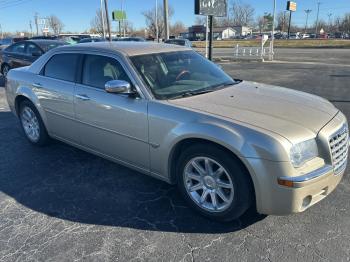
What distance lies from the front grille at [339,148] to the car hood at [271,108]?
6.1 inches

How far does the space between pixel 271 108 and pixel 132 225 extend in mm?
1737

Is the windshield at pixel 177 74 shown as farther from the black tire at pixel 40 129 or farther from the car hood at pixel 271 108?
the black tire at pixel 40 129

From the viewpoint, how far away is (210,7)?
10.1m

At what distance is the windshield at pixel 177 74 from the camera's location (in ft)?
11.8

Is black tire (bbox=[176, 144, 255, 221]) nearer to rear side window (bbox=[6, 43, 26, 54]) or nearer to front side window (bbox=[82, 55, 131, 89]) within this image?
front side window (bbox=[82, 55, 131, 89])

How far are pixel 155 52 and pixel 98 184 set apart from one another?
1.73 metres

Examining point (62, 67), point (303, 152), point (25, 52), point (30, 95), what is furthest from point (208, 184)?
point (25, 52)

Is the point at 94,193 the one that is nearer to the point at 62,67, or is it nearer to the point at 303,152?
the point at 62,67

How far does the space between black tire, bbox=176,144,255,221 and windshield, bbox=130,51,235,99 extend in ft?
2.34

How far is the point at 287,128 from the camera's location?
2.77 meters

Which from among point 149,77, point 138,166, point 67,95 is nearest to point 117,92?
point 149,77

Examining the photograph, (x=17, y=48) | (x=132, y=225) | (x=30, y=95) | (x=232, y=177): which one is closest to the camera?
(x=232, y=177)

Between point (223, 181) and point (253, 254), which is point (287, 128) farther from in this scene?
point (253, 254)

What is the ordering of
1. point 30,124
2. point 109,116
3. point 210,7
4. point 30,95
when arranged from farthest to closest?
point 210,7, point 30,124, point 30,95, point 109,116
